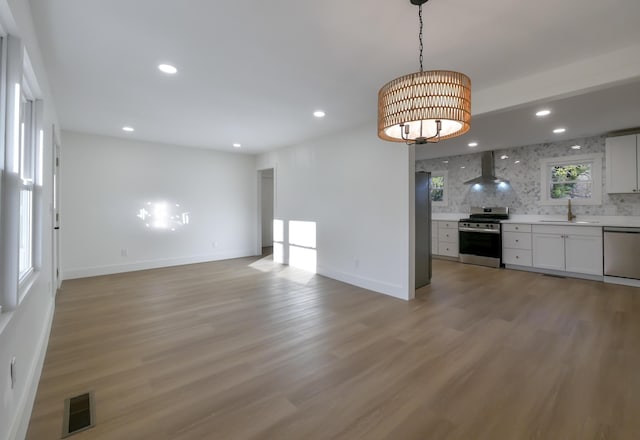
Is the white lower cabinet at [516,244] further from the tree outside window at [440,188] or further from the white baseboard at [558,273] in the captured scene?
the tree outside window at [440,188]

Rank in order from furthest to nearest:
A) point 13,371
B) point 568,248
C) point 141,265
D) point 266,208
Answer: point 266,208, point 141,265, point 568,248, point 13,371

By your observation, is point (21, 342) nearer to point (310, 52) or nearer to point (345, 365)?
point (345, 365)

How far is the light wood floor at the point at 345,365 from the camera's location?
168cm

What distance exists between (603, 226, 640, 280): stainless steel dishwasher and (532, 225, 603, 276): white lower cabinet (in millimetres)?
103

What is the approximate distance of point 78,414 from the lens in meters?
1.76

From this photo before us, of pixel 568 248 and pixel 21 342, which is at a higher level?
pixel 568 248

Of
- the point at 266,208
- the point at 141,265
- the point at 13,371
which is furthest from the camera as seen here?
the point at 266,208

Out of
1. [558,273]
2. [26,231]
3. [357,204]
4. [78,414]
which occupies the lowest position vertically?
[78,414]

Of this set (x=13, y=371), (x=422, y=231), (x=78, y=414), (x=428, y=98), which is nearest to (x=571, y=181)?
(x=422, y=231)

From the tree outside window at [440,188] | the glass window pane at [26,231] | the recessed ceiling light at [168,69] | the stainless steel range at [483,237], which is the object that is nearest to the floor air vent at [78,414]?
the glass window pane at [26,231]

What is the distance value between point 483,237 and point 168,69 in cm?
614

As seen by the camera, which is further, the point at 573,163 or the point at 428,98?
the point at 573,163

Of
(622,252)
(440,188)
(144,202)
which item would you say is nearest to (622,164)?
(622,252)

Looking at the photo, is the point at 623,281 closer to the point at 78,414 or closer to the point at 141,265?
the point at 78,414
